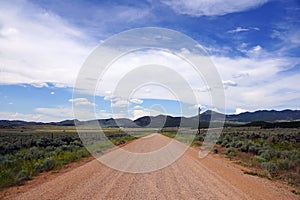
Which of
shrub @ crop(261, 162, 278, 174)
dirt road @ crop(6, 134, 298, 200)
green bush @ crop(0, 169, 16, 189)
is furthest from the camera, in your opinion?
shrub @ crop(261, 162, 278, 174)

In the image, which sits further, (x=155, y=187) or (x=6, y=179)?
(x=6, y=179)

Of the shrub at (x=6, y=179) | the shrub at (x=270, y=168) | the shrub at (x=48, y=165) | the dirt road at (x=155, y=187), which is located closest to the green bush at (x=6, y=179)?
the shrub at (x=6, y=179)

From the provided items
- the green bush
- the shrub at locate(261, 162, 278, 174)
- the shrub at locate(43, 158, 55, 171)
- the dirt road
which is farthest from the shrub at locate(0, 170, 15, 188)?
the shrub at locate(261, 162, 278, 174)

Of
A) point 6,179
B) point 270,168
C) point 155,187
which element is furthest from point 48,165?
point 270,168

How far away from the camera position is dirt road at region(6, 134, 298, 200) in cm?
853

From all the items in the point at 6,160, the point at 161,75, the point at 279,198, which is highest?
the point at 161,75

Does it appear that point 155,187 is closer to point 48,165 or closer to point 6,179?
point 6,179

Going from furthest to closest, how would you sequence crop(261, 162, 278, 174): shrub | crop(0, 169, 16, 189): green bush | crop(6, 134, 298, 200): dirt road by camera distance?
crop(261, 162, 278, 174): shrub, crop(0, 169, 16, 189): green bush, crop(6, 134, 298, 200): dirt road

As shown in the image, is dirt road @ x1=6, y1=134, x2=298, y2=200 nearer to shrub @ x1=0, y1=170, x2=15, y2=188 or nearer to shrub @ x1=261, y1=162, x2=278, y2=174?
shrub @ x1=0, y1=170, x2=15, y2=188

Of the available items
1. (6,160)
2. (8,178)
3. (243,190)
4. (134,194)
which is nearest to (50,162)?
(6,160)

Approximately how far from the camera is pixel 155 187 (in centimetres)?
973

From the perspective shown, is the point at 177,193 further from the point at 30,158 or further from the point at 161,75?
the point at 161,75

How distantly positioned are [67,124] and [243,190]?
139 metres

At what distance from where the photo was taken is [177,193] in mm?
8898
